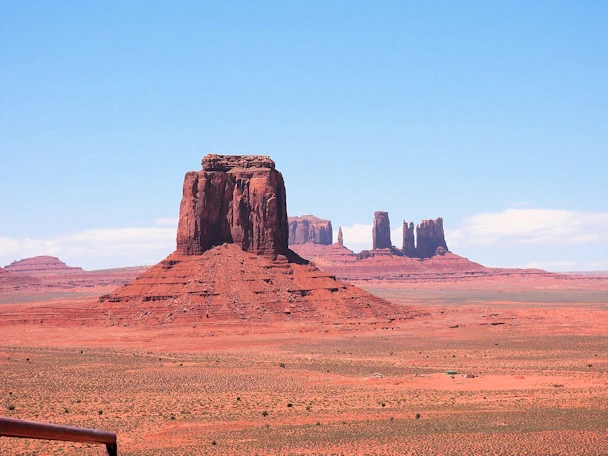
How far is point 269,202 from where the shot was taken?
299 feet

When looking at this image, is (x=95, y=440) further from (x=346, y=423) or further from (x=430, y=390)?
(x=430, y=390)

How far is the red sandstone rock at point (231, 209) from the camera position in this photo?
91.0 meters

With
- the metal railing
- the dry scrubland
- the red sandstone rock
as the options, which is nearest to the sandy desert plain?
the dry scrubland

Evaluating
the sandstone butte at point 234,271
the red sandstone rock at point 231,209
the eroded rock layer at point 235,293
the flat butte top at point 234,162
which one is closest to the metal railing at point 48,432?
the sandstone butte at point 234,271

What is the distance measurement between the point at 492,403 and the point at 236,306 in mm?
50523

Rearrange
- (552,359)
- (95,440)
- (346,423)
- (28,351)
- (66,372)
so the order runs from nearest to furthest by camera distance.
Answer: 1. (95,440)
2. (346,423)
3. (66,372)
4. (552,359)
5. (28,351)

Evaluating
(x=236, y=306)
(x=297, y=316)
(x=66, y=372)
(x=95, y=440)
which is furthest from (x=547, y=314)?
(x=95, y=440)

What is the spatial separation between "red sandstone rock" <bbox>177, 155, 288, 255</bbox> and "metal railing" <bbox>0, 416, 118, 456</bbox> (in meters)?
85.4

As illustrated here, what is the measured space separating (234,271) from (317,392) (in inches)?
1931

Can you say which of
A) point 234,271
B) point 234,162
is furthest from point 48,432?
point 234,162

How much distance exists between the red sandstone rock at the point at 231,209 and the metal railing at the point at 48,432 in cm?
8539

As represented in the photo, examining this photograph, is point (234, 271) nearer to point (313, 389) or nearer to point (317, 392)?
point (313, 389)

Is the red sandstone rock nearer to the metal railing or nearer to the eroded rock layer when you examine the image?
the eroded rock layer

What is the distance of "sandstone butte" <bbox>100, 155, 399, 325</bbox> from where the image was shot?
83000mm
